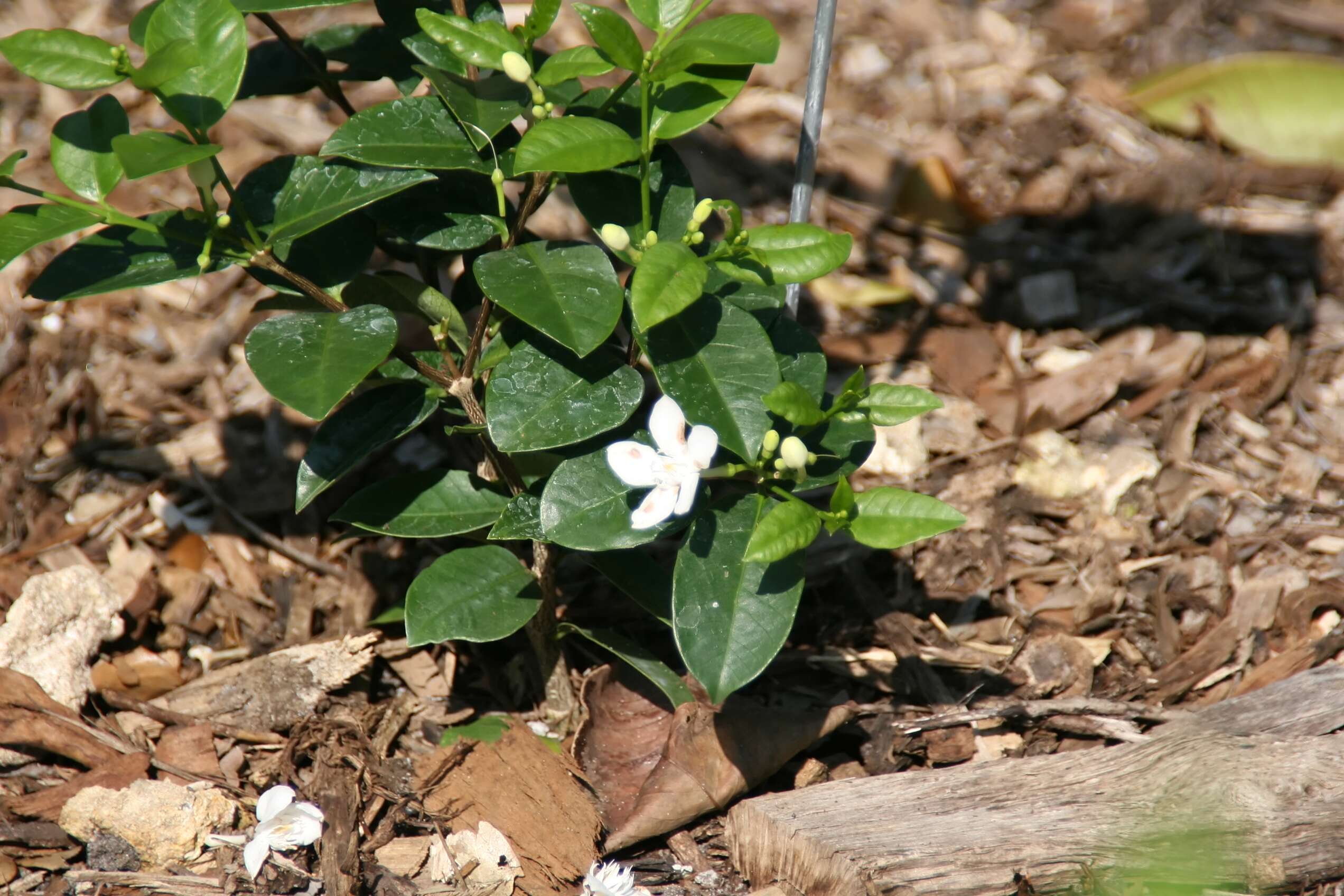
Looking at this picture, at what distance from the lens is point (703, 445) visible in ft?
4.45

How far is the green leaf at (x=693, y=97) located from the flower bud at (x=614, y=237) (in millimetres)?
141

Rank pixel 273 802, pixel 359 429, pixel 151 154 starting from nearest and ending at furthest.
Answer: pixel 151 154, pixel 359 429, pixel 273 802

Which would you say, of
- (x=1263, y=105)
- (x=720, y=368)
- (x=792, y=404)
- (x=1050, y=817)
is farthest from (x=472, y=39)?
(x=1263, y=105)

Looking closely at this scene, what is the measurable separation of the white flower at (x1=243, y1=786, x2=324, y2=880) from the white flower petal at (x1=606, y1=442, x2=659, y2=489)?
859 mm

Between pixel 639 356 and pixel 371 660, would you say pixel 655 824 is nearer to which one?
pixel 371 660

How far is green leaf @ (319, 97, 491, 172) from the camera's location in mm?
1438

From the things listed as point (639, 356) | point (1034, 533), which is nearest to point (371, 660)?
point (639, 356)

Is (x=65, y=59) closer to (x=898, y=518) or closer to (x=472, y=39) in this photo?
(x=472, y=39)

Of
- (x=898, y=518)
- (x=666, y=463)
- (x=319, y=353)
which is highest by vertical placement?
(x=319, y=353)

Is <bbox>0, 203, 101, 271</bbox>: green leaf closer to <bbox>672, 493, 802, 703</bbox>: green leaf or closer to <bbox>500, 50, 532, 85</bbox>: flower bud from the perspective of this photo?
<bbox>500, 50, 532, 85</bbox>: flower bud

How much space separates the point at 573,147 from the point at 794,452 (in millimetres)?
496

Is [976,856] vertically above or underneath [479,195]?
underneath

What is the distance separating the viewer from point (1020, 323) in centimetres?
282

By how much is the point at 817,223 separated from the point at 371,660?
1.78m
